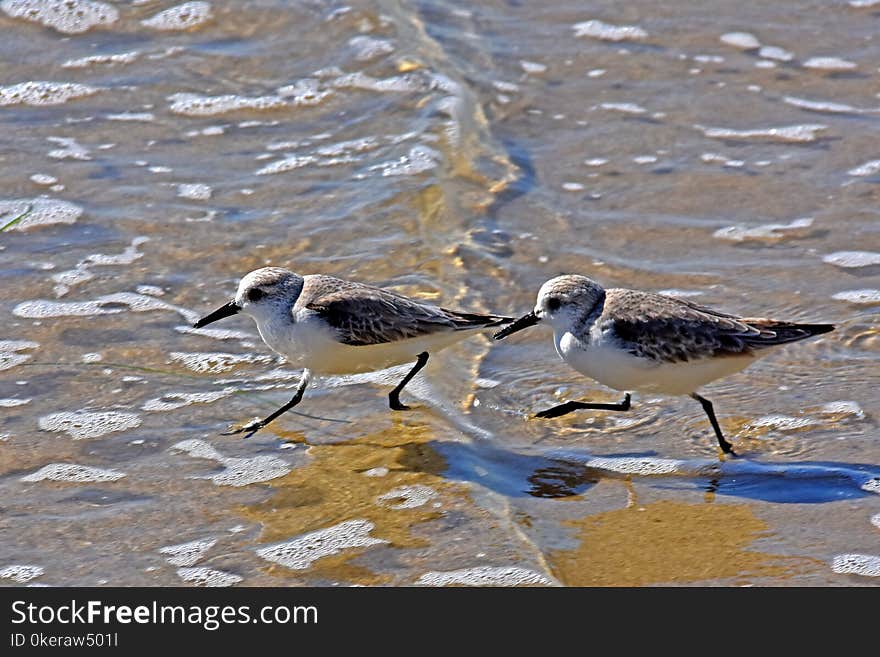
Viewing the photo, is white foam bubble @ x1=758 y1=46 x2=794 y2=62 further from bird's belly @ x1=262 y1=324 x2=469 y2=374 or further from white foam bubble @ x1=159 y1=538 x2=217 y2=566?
white foam bubble @ x1=159 y1=538 x2=217 y2=566

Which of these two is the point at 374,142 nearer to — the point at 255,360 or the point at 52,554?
the point at 255,360

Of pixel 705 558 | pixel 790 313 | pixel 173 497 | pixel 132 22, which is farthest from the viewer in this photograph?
pixel 132 22

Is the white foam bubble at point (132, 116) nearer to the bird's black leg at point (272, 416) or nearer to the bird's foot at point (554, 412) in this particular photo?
the bird's black leg at point (272, 416)

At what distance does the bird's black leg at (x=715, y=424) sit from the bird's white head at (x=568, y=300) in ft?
2.20

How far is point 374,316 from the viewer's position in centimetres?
659

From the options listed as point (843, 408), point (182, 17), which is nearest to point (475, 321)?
point (843, 408)

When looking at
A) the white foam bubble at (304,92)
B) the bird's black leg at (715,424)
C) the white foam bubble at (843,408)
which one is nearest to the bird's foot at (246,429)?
the bird's black leg at (715,424)

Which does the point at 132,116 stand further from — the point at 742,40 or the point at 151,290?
the point at 742,40

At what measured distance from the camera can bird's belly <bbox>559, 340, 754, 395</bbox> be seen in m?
6.19

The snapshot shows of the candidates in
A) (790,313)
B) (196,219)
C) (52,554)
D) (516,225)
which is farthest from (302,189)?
(52,554)

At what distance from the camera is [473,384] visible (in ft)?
23.2

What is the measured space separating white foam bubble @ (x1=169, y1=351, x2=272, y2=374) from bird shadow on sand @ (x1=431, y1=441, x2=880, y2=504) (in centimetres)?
149

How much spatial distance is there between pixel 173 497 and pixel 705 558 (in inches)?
93.2

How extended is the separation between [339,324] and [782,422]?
2.25 meters
